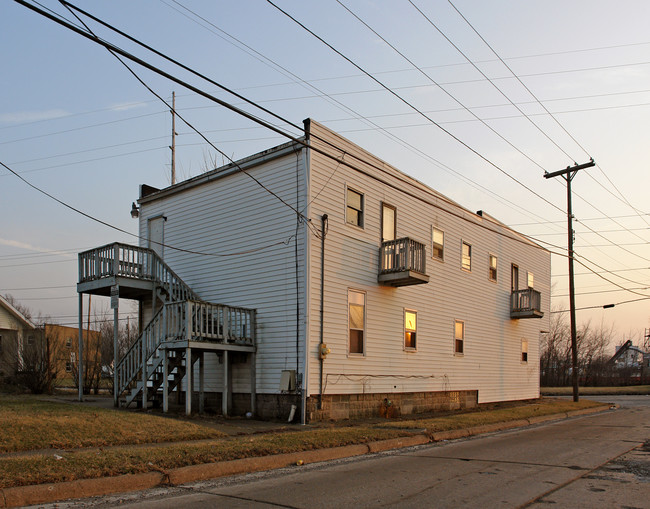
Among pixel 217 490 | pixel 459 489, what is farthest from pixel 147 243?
pixel 459 489

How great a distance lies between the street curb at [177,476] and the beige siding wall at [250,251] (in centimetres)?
462

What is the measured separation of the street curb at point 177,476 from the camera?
6.92 m

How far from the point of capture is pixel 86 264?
18859mm

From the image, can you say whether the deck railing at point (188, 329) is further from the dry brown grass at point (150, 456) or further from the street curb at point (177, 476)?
the street curb at point (177, 476)

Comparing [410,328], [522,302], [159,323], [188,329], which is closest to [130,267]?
[159,323]

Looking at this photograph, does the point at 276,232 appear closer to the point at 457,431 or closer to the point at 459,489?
the point at 457,431

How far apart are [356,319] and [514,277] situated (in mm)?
13317

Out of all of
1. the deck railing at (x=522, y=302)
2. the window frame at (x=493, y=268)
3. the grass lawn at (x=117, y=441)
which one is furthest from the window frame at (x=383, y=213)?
the deck railing at (x=522, y=302)

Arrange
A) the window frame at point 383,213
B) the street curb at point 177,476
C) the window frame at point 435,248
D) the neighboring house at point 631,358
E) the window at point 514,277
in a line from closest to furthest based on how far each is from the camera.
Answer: the street curb at point 177,476 < the window frame at point 383,213 < the window frame at point 435,248 < the window at point 514,277 < the neighboring house at point 631,358

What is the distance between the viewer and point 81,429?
37.0 ft

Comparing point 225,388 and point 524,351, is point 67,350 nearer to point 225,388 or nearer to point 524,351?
point 524,351

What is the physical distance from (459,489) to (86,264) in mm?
14505

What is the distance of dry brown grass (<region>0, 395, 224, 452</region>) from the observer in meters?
10.1

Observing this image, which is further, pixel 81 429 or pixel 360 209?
pixel 360 209
